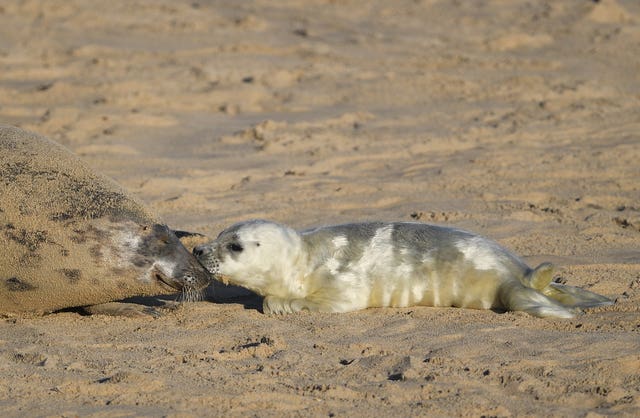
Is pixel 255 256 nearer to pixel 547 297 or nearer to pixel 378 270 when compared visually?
pixel 378 270

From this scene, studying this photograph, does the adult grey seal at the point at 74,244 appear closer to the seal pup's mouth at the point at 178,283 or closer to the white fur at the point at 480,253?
the seal pup's mouth at the point at 178,283

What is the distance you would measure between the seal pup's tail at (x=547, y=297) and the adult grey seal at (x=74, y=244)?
1644 millimetres

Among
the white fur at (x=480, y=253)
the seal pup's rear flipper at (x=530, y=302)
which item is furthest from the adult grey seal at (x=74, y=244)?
the seal pup's rear flipper at (x=530, y=302)

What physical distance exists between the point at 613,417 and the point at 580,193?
4207 mm

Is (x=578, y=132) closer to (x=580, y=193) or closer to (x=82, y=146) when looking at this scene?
(x=580, y=193)

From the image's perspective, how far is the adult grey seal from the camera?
16.7 feet

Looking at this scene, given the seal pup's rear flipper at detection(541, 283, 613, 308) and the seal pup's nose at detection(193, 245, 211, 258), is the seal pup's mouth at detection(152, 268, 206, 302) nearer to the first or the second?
the seal pup's nose at detection(193, 245, 211, 258)

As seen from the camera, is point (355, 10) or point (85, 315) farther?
point (355, 10)

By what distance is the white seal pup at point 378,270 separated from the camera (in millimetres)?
5305

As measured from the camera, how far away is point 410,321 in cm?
510

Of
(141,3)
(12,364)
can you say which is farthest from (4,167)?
(141,3)

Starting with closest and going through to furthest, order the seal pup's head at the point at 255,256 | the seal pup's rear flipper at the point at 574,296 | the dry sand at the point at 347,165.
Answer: the dry sand at the point at 347,165 < the seal pup's rear flipper at the point at 574,296 < the seal pup's head at the point at 255,256

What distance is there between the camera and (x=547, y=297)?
5.23 m

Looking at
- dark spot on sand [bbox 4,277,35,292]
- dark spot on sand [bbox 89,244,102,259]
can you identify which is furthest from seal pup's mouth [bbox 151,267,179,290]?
dark spot on sand [bbox 4,277,35,292]
